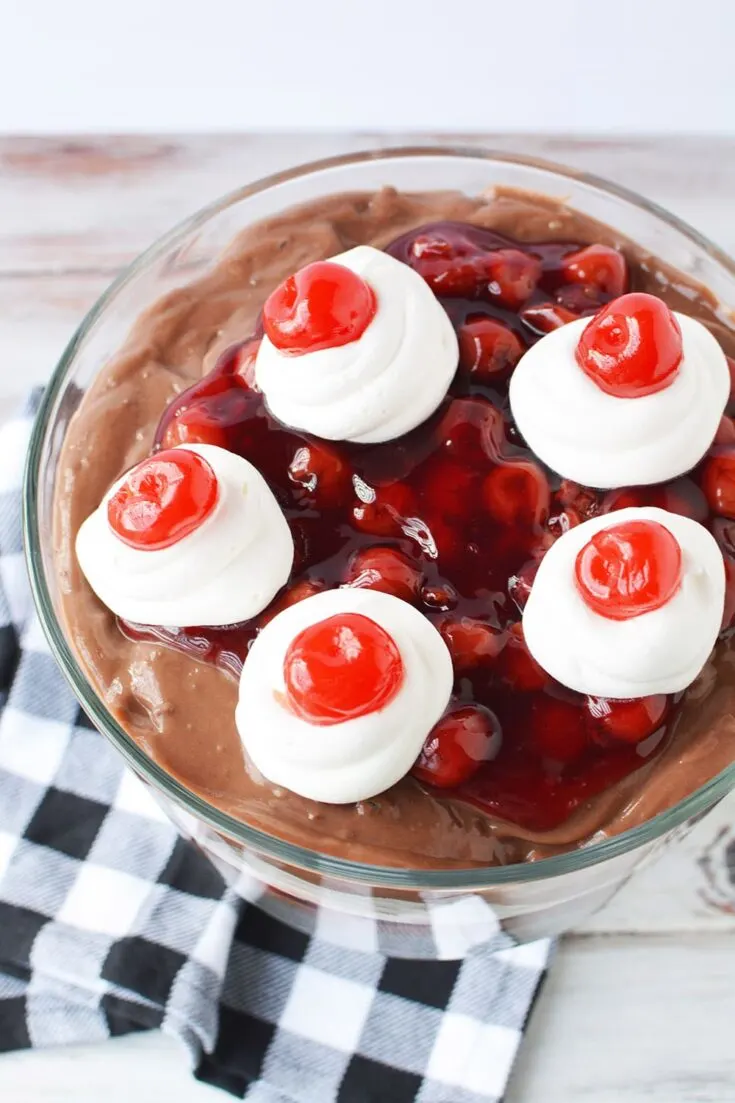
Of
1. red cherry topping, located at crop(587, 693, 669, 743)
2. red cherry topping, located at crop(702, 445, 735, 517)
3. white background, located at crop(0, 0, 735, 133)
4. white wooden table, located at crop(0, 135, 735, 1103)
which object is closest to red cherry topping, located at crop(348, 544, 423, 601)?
red cherry topping, located at crop(587, 693, 669, 743)

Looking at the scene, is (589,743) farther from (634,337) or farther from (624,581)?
(634,337)

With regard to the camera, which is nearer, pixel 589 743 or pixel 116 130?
pixel 589 743

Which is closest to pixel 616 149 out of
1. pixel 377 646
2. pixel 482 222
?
pixel 482 222

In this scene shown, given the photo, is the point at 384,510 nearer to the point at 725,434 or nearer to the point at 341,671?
the point at 341,671

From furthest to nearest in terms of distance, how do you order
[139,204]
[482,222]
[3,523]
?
1. [139,204]
2. [3,523]
3. [482,222]

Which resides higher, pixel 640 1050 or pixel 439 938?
pixel 439 938

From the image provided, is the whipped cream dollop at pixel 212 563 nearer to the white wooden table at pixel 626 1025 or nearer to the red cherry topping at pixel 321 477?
the red cherry topping at pixel 321 477

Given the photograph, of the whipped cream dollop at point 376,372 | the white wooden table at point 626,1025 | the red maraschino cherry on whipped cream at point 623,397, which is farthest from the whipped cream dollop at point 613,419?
the white wooden table at point 626,1025
